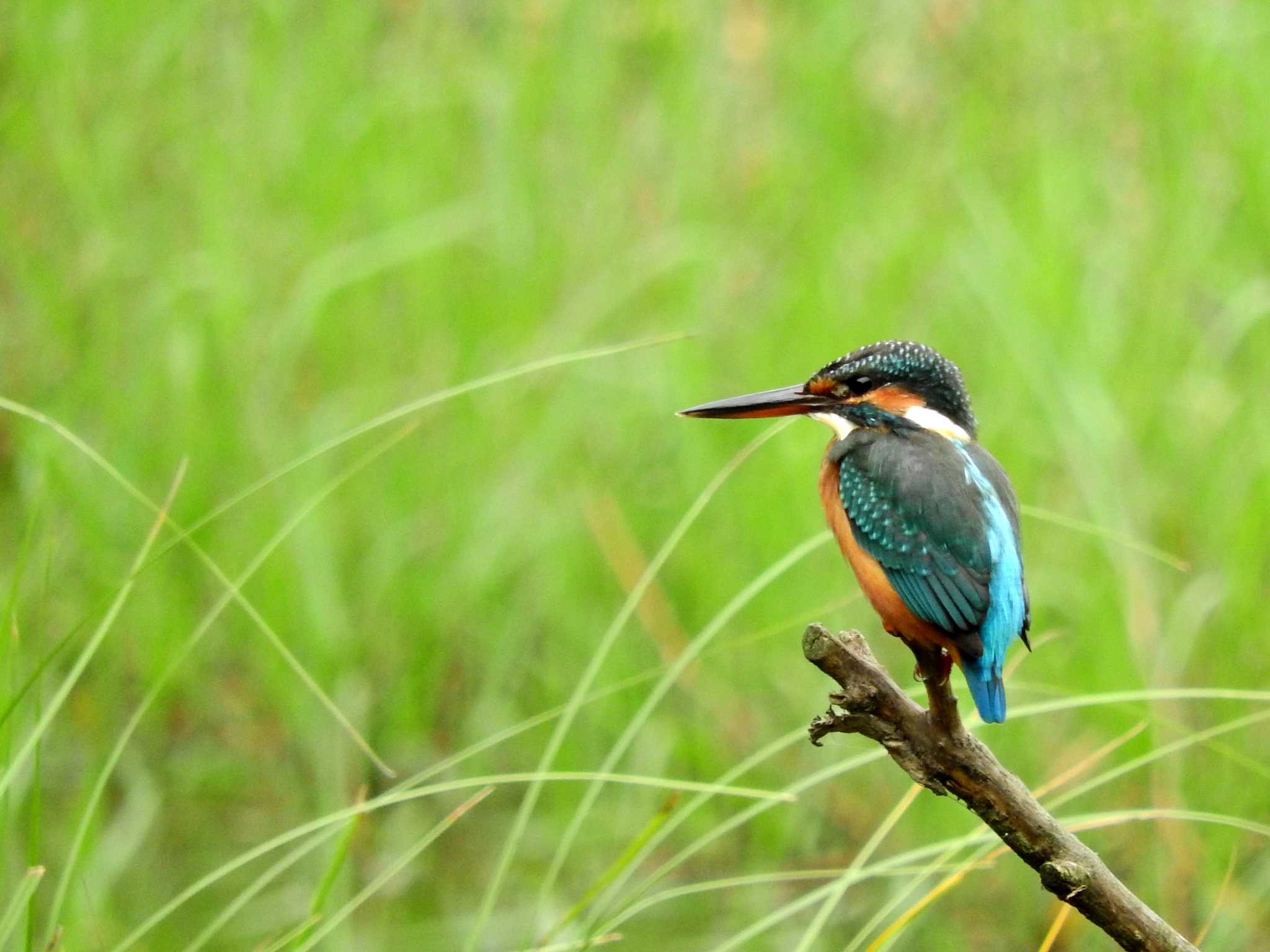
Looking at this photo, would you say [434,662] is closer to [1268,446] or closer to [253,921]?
[253,921]

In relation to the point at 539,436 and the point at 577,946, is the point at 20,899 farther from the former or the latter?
the point at 539,436

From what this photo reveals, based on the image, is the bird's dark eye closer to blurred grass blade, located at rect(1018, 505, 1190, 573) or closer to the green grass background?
blurred grass blade, located at rect(1018, 505, 1190, 573)

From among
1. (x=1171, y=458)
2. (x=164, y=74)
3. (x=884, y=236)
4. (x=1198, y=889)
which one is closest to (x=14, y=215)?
(x=164, y=74)

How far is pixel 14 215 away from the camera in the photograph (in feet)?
13.4

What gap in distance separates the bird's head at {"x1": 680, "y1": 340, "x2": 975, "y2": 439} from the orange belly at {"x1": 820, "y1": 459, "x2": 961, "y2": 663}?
78mm

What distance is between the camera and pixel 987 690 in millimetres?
1678

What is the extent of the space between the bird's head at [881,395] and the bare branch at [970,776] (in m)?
0.49

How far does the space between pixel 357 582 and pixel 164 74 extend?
1.57 m

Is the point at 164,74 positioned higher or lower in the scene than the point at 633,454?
higher

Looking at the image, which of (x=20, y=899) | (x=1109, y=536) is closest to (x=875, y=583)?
(x=1109, y=536)

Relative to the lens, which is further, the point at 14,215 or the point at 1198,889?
the point at 14,215

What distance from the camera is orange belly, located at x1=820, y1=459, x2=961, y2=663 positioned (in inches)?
69.3

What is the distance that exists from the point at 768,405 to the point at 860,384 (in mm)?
117

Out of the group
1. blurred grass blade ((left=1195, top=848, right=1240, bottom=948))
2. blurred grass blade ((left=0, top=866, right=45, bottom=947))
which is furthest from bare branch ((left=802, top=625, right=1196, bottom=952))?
blurred grass blade ((left=0, top=866, right=45, bottom=947))
